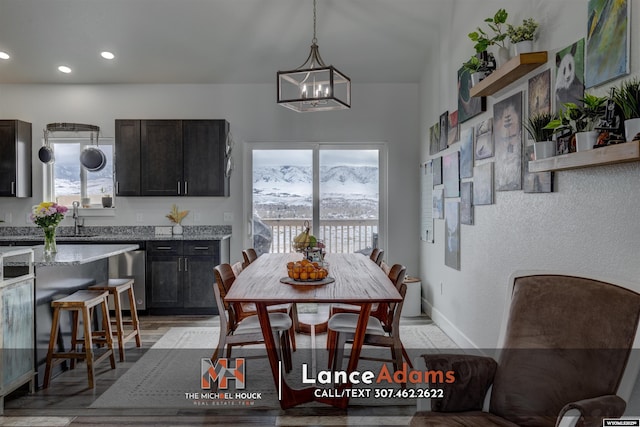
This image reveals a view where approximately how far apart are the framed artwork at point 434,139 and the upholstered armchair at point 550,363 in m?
3.07

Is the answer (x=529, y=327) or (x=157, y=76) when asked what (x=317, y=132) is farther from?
(x=529, y=327)

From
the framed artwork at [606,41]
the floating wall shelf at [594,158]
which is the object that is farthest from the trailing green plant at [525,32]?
the floating wall shelf at [594,158]

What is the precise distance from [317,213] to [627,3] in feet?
14.6

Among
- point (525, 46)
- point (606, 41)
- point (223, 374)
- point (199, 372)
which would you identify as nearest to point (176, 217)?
point (199, 372)

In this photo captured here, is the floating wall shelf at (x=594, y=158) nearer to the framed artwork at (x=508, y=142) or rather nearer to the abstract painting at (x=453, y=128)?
the framed artwork at (x=508, y=142)

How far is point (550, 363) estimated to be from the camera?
181 centimetres

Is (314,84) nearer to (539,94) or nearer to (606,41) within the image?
(539,94)

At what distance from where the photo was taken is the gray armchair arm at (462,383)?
1879 mm

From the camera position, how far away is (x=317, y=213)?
6.09m

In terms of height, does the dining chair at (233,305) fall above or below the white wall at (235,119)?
below

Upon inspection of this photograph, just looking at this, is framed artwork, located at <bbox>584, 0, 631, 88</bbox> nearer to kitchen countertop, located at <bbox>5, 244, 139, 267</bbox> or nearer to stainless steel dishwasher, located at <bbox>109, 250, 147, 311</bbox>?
kitchen countertop, located at <bbox>5, 244, 139, 267</bbox>

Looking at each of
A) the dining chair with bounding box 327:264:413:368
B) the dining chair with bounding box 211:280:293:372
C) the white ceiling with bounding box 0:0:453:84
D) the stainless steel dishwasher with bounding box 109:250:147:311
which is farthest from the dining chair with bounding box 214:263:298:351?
the white ceiling with bounding box 0:0:453:84

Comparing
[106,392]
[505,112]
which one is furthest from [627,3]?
[106,392]

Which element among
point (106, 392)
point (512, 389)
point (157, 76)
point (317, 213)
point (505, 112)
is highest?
point (157, 76)
